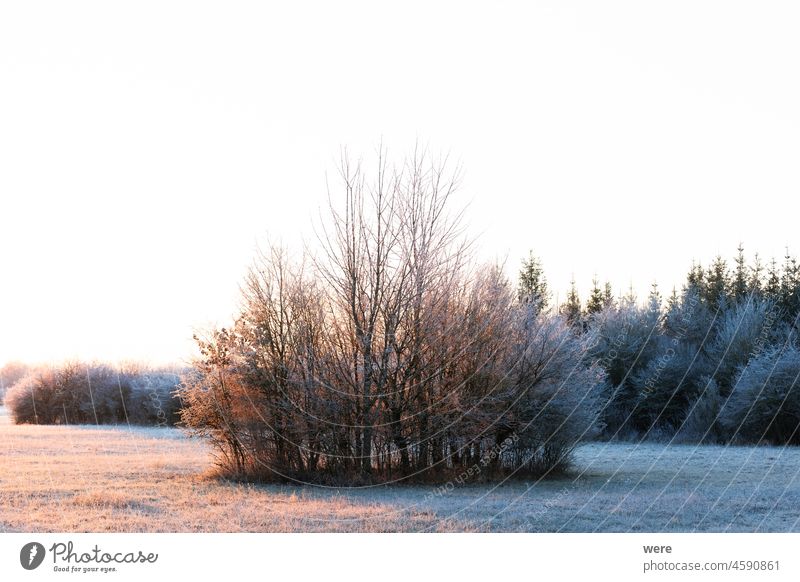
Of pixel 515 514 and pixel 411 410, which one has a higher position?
pixel 411 410

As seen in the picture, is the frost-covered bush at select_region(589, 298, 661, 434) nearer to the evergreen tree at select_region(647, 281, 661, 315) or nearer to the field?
the evergreen tree at select_region(647, 281, 661, 315)

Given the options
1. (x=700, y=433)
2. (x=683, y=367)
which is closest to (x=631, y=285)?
(x=683, y=367)

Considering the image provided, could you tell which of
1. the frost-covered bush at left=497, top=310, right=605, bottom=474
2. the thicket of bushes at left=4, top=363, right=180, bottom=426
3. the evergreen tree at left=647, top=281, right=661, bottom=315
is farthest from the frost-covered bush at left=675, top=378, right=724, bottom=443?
the thicket of bushes at left=4, top=363, right=180, bottom=426

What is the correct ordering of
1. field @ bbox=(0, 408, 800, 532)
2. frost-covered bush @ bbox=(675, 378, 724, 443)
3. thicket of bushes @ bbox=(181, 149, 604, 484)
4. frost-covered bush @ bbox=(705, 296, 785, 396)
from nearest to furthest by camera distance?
field @ bbox=(0, 408, 800, 532), thicket of bushes @ bbox=(181, 149, 604, 484), frost-covered bush @ bbox=(675, 378, 724, 443), frost-covered bush @ bbox=(705, 296, 785, 396)

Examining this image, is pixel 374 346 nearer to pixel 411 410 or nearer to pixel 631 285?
pixel 411 410

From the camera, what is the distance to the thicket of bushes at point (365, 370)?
18609mm

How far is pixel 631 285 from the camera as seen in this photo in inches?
2018

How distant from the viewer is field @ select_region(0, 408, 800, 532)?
12.5 meters

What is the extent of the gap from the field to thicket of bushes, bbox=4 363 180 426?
62.4 feet

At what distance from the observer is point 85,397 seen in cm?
4428

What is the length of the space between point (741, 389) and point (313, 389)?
67.6 ft
